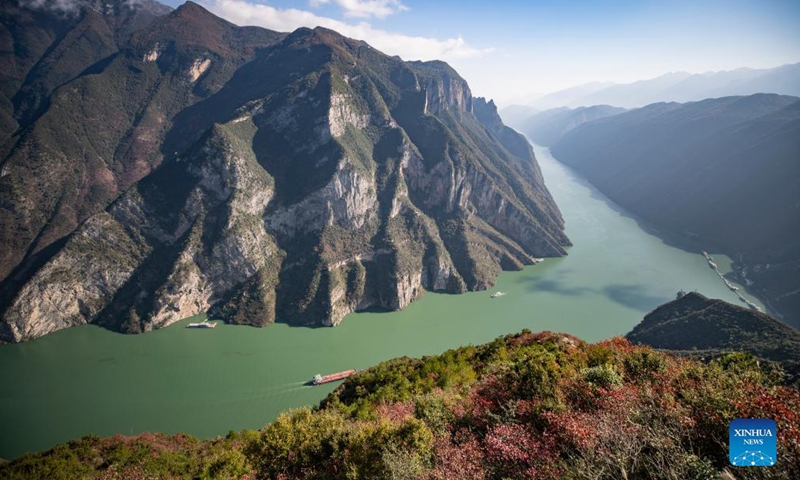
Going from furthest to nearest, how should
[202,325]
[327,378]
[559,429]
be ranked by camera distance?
1. [202,325]
2. [327,378]
3. [559,429]

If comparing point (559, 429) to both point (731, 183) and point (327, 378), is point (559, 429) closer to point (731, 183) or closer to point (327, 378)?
point (327, 378)

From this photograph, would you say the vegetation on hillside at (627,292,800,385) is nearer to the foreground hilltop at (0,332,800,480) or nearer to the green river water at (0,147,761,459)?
the green river water at (0,147,761,459)

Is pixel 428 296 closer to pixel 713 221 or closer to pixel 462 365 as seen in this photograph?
pixel 462 365

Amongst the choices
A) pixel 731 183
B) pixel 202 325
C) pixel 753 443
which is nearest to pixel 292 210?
pixel 202 325

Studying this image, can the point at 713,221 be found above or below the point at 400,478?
below

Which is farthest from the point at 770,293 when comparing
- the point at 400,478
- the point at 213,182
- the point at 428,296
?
the point at 213,182

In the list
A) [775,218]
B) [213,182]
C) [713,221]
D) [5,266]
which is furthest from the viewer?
[713,221]
